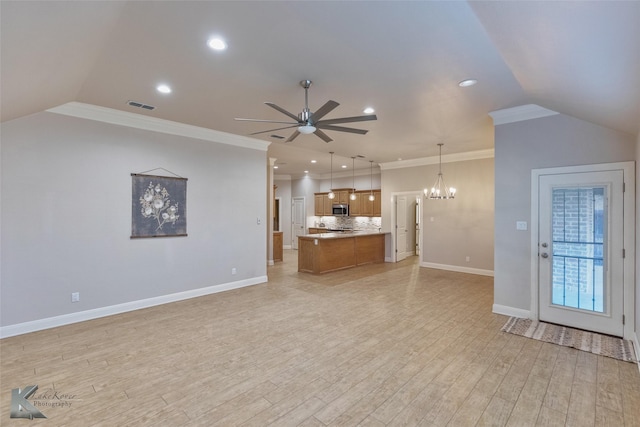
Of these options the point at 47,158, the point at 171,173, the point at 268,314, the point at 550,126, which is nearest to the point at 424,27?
the point at 550,126

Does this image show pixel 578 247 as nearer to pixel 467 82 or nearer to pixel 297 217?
pixel 467 82

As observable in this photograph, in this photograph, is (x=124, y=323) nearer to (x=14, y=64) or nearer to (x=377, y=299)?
(x=14, y=64)

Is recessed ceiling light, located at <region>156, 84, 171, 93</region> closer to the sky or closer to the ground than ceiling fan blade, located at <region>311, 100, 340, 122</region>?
closer to the sky

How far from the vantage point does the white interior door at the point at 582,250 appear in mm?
3506

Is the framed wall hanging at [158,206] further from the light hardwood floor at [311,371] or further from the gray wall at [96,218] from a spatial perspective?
the light hardwood floor at [311,371]

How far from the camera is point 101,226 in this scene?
416cm

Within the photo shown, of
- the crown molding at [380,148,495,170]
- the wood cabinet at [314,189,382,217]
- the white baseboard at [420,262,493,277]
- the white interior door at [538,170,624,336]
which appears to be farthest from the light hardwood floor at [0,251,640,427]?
the wood cabinet at [314,189,382,217]

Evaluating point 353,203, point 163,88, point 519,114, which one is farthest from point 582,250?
point 353,203

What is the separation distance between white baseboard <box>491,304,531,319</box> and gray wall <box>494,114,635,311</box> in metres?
0.04

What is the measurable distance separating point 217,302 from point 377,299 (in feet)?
8.68

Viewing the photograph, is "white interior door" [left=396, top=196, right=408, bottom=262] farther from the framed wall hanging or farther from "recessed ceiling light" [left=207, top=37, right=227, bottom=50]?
"recessed ceiling light" [left=207, top=37, right=227, bottom=50]

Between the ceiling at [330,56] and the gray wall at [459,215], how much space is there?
3329 mm

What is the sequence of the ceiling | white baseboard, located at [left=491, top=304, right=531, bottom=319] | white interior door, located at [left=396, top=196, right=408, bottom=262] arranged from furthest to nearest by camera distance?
white interior door, located at [left=396, top=196, right=408, bottom=262], white baseboard, located at [left=491, top=304, right=531, bottom=319], the ceiling

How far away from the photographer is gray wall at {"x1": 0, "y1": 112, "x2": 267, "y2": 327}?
358 centimetres
